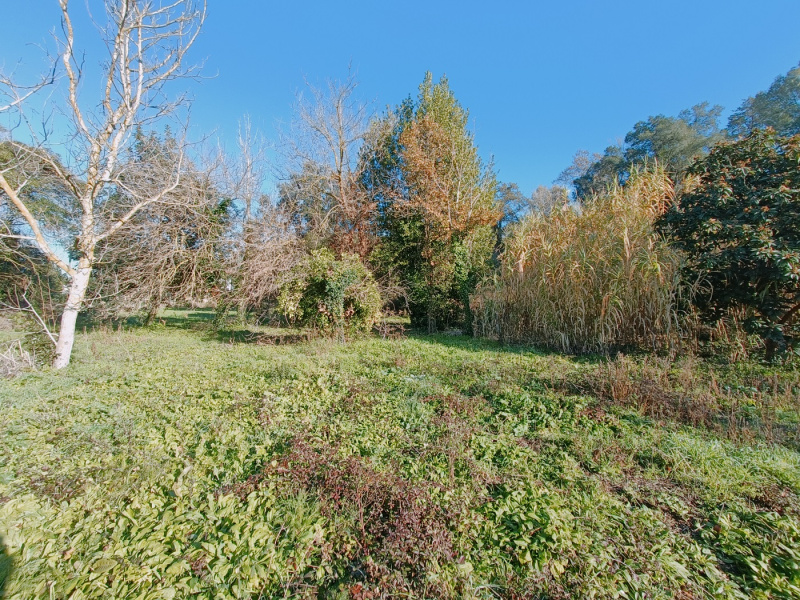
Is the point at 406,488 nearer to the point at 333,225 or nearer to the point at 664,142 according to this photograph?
the point at 333,225

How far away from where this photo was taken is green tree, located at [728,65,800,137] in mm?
21781

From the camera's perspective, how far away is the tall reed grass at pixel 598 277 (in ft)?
19.5

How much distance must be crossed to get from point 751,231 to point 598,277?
220 cm

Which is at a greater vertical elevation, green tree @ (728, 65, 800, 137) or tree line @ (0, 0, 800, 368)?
green tree @ (728, 65, 800, 137)

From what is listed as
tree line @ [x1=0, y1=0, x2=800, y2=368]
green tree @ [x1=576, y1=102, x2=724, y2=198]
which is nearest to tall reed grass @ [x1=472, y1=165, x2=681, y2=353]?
tree line @ [x1=0, y1=0, x2=800, y2=368]

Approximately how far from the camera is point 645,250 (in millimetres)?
6094

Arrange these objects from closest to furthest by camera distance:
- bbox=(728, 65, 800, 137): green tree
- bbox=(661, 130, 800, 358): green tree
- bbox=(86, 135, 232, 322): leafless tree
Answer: bbox=(661, 130, 800, 358): green tree → bbox=(86, 135, 232, 322): leafless tree → bbox=(728, 65, 800, 137): green tree

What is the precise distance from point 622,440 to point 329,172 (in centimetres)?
1247

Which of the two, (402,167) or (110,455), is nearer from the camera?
(110,455)

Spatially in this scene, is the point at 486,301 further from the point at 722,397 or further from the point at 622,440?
the point at 622,440

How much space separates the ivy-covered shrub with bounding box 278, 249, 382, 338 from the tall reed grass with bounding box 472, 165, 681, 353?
11.1 feet

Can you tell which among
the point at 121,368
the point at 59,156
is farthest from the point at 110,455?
the point at 59,156

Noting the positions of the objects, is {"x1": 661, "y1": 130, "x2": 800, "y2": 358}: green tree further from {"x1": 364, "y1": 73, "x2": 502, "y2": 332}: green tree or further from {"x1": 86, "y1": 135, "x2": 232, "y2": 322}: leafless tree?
{"x1": 86, "y1": 135, "x2": 232, "y2": 322}: leafless tree

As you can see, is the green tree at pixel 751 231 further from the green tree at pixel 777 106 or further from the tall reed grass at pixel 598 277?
the green tree at pixel 777 106
